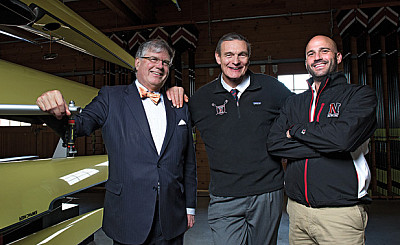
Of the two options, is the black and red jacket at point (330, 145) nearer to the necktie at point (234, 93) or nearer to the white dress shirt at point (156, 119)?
the necktie at point (234, 93)

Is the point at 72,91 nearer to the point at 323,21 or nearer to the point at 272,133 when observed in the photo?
the point at 272,133

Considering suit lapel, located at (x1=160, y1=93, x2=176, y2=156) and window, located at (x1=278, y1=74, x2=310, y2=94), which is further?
window, located at (x1=278, y1=74, x2=310, y2=94)

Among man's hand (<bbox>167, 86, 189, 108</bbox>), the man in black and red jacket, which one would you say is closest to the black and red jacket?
the man in black and red jacket

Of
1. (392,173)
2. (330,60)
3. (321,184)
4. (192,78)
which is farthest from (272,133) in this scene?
(392,173)

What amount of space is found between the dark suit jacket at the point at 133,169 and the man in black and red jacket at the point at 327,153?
624mm

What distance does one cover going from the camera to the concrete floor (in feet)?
→ 10.5

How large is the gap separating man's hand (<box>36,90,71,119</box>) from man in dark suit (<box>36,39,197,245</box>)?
214mm

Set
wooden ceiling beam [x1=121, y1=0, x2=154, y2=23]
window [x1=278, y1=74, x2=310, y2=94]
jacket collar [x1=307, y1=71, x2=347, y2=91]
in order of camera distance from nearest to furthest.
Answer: jacket collar [x1=307, y1=71, x2=347, y2=91] → wooden ceiling beam [x1=121, y1=0, x2=154, y2=23] → window [x1=278, y1=74, x2=310, y2=94]

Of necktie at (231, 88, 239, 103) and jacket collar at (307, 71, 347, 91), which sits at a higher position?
jacket collar at (307, 71, 347, 91)

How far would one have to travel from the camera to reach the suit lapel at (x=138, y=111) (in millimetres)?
1471

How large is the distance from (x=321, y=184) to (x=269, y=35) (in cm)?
457

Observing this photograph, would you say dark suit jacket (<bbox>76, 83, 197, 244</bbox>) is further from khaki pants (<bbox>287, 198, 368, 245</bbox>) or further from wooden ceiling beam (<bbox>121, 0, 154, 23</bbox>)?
wooden ceiling beam (<bbox>121, 0, 154, 23</bbox>)

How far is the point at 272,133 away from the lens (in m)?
1.73

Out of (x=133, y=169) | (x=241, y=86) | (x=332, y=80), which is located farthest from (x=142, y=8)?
(x=133, y=169)
